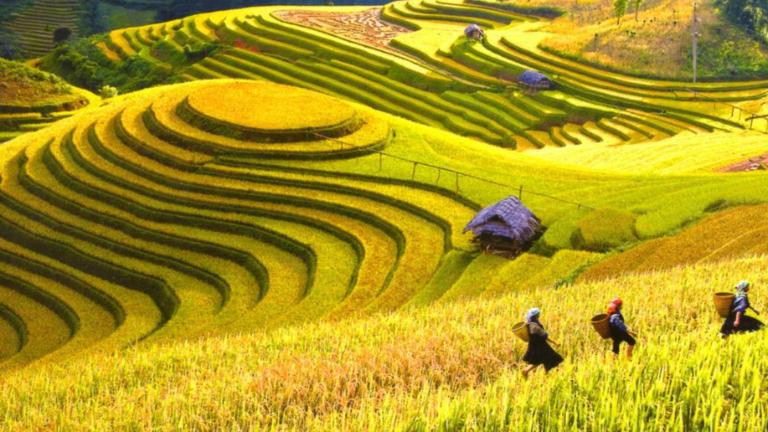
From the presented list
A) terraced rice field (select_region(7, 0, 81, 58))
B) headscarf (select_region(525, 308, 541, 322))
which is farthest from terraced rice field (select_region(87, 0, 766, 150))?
headscarf (select_region(525, 308, 541, 322))

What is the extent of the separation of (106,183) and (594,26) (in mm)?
62831

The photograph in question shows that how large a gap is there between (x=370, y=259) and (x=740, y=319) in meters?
17.3

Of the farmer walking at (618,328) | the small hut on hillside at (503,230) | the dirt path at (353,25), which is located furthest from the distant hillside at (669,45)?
the farmer walking at (618,328)

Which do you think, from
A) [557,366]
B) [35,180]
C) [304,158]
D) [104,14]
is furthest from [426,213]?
[104,14]

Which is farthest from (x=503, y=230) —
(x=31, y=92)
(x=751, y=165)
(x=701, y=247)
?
(x=31, y=92)

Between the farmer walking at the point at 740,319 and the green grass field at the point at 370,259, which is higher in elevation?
the farmer walking at the point at 740,319

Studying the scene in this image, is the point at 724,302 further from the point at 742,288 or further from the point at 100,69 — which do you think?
the point at 100,69

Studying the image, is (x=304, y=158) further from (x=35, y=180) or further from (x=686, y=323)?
(x=686, y=323)

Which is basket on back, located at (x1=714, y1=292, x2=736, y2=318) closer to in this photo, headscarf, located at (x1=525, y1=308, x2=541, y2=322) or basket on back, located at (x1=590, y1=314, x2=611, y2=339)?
basket on back, located at (x1=590, y1=314, x2=611, y2=339)

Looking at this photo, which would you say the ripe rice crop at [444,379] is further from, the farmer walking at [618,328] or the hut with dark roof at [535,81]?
the hut with dark roof at [535,81]

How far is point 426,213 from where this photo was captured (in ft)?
95.2

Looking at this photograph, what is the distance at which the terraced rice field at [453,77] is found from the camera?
56.7 meters

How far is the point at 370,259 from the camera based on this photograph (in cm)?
2545

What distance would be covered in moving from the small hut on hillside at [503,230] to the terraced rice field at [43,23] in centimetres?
9051
